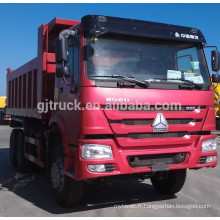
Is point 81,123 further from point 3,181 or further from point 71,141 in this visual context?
point 3,181

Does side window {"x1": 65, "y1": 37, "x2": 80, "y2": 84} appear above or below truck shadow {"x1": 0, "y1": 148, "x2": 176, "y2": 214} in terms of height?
above

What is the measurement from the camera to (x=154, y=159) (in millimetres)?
4684

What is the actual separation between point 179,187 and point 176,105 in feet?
5.49

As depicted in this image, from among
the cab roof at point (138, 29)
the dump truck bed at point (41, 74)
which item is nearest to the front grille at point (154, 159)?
the cab roof at point (138, 29)

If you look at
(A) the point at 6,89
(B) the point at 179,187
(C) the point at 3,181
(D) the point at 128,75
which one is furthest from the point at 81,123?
(A) the point at 6,89

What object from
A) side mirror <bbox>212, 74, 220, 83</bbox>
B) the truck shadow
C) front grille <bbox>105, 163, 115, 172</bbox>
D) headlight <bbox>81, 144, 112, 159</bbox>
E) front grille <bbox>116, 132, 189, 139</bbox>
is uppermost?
side mirror <bbox>212, 74, 220, 83</bbox>

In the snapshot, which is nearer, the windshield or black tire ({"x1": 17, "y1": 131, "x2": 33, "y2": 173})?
the windshield

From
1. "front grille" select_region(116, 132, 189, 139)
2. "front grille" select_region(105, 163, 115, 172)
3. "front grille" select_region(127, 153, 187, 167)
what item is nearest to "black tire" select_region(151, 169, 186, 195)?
"front grille" select_region(127, 153, 187, 167)

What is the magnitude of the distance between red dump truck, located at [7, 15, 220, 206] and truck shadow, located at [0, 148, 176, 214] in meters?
0.33

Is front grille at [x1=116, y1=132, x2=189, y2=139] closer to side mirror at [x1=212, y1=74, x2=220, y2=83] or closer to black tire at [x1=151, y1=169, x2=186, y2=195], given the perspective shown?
black tire at [x1=151, y1=169, x2=186, y2=195]

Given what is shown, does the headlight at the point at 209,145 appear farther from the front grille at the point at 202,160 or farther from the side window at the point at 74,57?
the side window at the point at 74,57

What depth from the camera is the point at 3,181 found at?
6.77m

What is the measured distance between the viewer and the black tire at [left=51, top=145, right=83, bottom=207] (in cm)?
475

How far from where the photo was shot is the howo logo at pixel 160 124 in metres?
4.65
